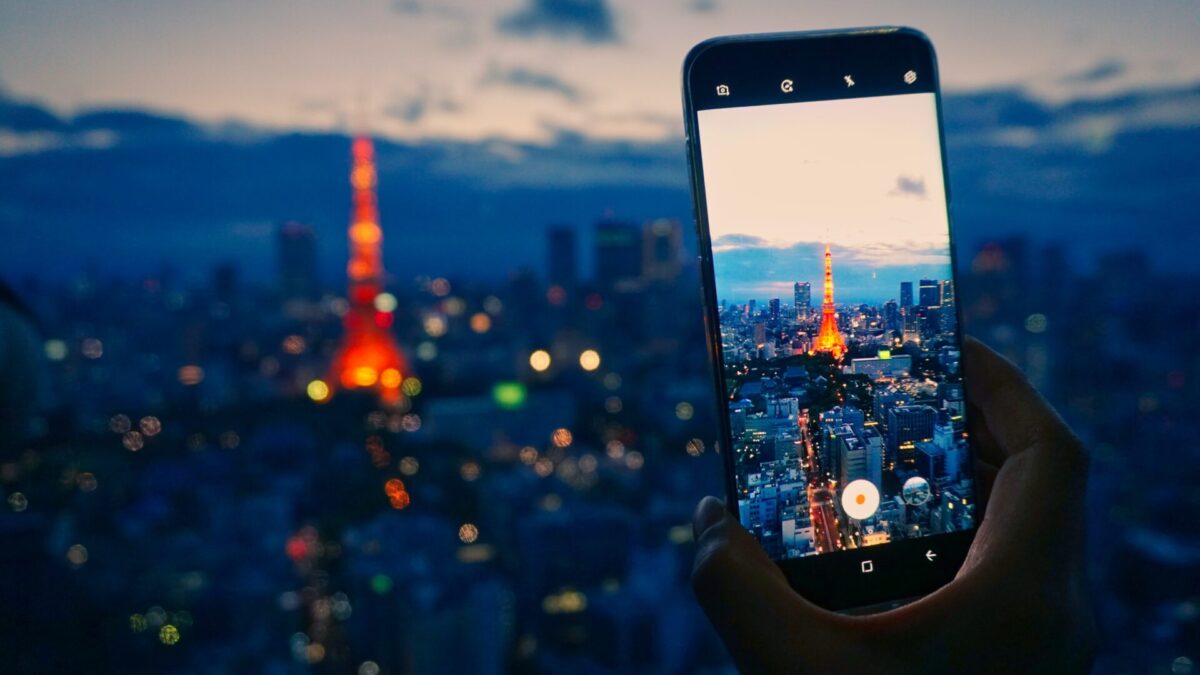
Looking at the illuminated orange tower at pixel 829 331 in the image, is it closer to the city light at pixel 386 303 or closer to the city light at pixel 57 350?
the city light at pixel 57 350

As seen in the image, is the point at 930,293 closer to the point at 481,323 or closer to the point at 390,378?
the point at 481,323

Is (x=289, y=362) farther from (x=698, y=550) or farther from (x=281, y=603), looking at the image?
→ (x=698, y=550)

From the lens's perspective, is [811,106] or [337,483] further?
[337,483]

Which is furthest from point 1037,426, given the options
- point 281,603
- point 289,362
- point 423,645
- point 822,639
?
point 289,362

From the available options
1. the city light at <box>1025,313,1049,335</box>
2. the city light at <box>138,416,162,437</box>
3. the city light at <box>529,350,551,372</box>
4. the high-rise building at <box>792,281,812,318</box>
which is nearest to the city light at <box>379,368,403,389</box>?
the city light at <box>529,350,551,372</box>

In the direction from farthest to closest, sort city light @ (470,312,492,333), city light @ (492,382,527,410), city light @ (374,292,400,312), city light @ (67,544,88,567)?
1. city light @ (374,292,400,312)
2. city light @ (470,312,492,333)
3. city light @ (492,382,527,410)
4. city light @ (67,544,88,567)

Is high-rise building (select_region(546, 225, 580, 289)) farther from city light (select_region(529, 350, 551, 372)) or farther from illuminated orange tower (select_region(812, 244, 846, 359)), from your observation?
illuminated orange tower (select_region(812, 244, 846, 359))

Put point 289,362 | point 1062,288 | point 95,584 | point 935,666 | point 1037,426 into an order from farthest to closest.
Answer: point 289,362
point 1062,288
point 95,584
point 1037,426
point 935,666

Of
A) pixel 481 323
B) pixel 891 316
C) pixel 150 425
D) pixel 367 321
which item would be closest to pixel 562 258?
pixel 481 323
